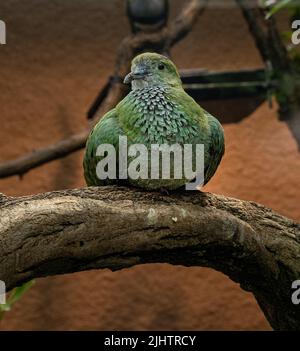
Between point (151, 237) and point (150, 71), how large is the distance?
34 centimetres

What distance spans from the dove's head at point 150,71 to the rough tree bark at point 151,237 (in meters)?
0.23

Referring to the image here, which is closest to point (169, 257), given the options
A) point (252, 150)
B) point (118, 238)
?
point (118, 238)

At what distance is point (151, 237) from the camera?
110 cm

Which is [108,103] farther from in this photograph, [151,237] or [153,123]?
[151,237]

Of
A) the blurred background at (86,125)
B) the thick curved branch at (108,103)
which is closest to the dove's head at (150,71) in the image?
the thick curved branch at (108,103)

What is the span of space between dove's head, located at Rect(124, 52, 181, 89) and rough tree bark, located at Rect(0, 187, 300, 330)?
225 millimetres

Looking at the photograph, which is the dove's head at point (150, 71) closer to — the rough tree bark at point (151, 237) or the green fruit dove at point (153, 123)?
the green fruit dove at point (153, 123)

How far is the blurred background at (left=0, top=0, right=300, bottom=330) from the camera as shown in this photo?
2064 millimetres

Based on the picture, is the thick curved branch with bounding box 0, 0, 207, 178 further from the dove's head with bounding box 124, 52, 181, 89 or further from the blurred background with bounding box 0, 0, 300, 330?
the dove's head with bounding box 124, 52, 181, 89

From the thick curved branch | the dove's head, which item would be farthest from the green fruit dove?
the thick curved branch

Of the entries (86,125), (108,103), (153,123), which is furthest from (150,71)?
(86,125)

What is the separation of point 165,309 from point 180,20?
1.05 metres

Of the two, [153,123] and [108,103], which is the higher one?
[108,103]
